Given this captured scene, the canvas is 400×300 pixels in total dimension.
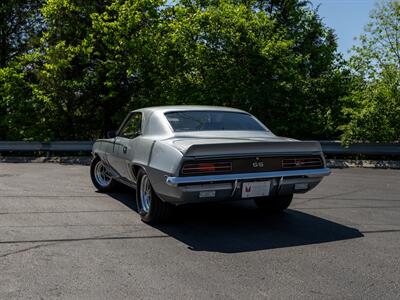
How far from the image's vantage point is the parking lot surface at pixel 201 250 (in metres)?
3.42

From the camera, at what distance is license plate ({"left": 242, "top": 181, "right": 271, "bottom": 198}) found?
5004 millimetres

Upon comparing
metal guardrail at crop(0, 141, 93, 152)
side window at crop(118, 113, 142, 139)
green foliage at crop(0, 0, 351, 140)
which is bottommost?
metal guardrail at crop(0, 141, 93, 152)

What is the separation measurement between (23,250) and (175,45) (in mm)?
12769

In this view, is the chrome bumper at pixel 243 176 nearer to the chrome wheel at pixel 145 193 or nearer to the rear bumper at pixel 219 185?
the rear bumper at pixel 219 185

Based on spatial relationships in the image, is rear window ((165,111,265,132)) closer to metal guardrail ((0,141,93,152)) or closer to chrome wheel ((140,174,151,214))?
chrome wheel ((140,174,151,214))

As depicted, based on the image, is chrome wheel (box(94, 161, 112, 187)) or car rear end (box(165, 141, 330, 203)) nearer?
car rear end (box(165, 141, 330, 203))

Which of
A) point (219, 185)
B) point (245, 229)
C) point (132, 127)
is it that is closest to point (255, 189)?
point (219, 185)

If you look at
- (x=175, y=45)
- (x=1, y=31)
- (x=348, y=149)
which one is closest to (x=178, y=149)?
(x=348, y=149)

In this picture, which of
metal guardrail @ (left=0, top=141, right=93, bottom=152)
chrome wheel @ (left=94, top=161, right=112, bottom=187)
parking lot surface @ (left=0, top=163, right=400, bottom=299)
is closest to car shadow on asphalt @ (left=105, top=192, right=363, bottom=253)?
parking lot surface @ (left=0, top=163, right=400, bottom=299)

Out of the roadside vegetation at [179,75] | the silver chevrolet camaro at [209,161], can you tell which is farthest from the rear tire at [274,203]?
the roadside vegetation at [179,75]

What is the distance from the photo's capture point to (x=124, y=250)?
4.42m

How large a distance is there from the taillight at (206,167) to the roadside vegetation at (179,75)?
29.8ft

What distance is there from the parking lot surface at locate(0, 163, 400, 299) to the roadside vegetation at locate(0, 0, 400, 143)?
7967 millimetres

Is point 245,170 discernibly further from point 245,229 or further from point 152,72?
point 152,72
